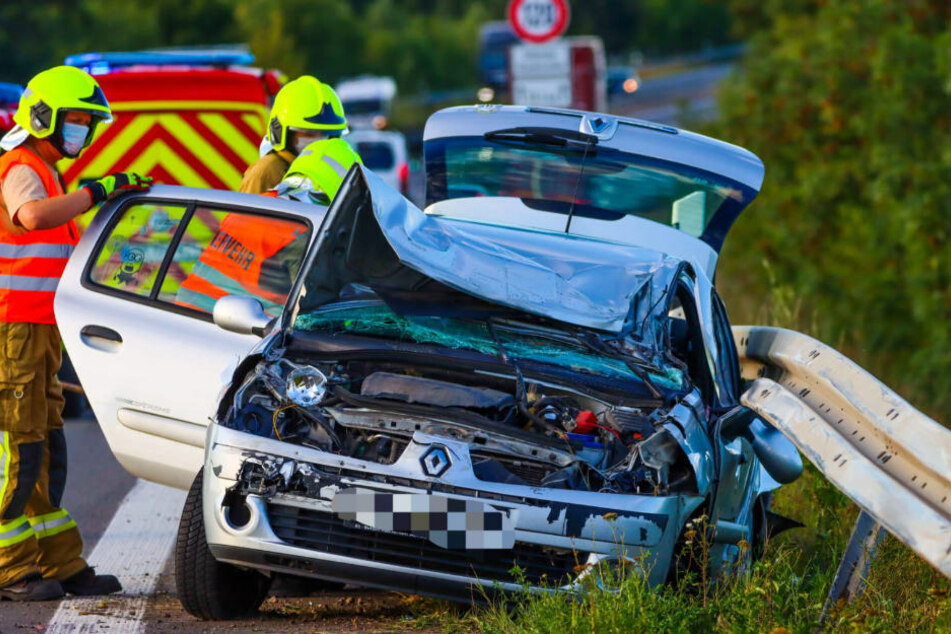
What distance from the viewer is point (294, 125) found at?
7363 mm

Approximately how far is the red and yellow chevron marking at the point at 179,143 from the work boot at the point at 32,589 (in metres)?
6.54

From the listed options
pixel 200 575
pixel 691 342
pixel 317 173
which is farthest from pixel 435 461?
pixel 317 173

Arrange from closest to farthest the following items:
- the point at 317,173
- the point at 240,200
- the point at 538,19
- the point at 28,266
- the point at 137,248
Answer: the point at 28,266 < the point at 240,200 < the point at 137,248 < the point at 317,173 < the point at 538,19

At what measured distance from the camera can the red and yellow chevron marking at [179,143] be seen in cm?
1188

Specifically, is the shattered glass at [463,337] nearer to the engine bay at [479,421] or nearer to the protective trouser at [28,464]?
the engine bay at [479,421]

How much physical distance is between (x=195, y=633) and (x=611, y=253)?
223cm

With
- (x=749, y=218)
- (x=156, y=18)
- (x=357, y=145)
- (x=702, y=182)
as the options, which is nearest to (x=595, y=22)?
(x=156, y=18)

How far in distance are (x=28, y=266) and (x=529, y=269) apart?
1994 mm

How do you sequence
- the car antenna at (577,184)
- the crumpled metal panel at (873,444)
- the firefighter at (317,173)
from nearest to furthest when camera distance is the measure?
the crumpled metal panel at (873,444)
the firefighter at (317,173)
the car antenna at (577,184)

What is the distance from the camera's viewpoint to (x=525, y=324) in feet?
18.6

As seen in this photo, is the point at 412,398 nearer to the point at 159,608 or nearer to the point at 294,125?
the point at 159,608

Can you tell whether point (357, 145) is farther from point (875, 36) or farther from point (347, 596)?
point (347, 596)

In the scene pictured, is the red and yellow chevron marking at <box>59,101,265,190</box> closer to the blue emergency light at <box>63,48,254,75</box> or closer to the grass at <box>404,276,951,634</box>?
the blue emergency light at <box>63,48,254,75</box>

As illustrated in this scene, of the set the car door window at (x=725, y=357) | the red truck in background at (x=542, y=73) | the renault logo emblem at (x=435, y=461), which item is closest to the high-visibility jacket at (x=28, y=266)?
the renault logo emblem at (x=435, y=461)
